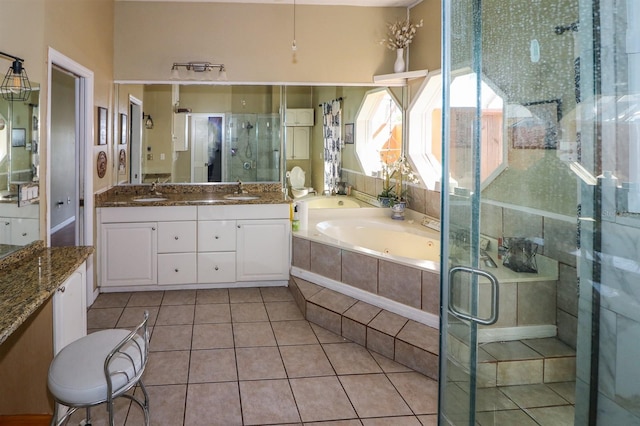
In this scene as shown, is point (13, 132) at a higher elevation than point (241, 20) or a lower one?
lower

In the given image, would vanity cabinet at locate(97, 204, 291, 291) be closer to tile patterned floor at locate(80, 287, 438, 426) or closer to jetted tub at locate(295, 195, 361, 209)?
tile patterned floor at locate(80, 287, 438, 426)

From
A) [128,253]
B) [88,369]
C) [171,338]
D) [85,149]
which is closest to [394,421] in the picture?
[88,369]

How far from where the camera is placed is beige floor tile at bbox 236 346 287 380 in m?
2.81

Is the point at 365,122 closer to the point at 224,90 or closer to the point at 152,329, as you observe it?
the point at 224,90

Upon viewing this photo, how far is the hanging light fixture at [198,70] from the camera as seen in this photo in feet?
15.0

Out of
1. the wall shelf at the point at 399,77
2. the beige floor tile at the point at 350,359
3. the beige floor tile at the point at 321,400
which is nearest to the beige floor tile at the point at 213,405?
the beige floor tile at the point at 321,400

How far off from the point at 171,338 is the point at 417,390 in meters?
1.71

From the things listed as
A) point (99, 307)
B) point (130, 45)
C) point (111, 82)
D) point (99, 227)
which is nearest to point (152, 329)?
point (99, 307)

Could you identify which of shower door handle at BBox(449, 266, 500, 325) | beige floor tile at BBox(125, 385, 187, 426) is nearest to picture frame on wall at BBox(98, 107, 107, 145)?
beige floor tile at BBox(125, 385, 187, 426)

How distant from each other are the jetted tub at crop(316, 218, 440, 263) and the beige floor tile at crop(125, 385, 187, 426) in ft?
7.13

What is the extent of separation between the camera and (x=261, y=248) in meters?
4.43

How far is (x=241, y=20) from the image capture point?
465 cm

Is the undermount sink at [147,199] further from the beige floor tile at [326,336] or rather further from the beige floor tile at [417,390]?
the beige floor tile at [417,390]

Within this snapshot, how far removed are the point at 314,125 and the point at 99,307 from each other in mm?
2647
